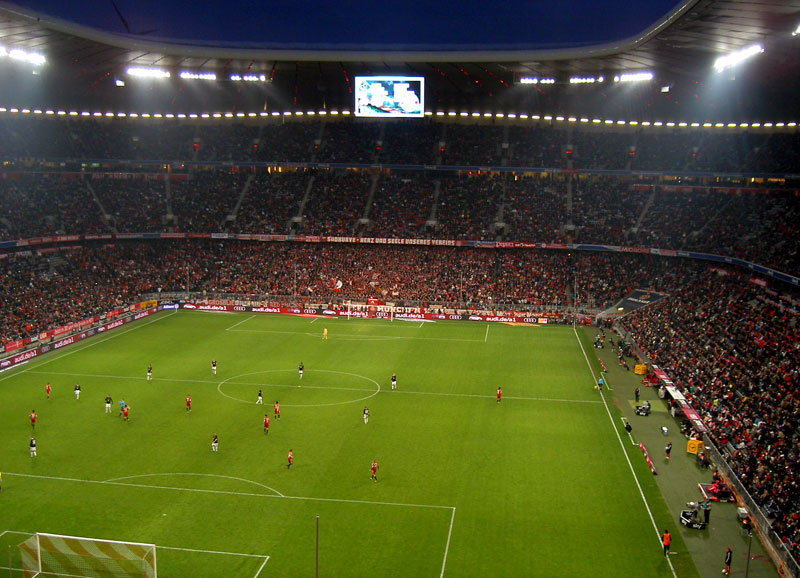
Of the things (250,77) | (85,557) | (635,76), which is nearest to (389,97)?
(250,77)

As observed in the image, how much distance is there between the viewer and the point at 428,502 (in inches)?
1103

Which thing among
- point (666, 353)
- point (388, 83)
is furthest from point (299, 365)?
point (388, 83)

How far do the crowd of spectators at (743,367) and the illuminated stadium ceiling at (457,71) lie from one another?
55.5 ft

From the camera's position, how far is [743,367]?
127 ft

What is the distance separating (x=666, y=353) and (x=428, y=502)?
25.0 meters

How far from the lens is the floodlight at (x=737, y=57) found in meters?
48.2

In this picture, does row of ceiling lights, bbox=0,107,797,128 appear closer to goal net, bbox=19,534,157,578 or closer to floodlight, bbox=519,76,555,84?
floodlight, bbox=519,76,555,84

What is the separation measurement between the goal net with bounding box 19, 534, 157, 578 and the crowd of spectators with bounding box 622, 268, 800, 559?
64.9 ft

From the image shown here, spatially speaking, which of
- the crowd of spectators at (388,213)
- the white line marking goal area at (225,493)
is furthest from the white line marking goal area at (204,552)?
the crowd of spectators at (388,213)

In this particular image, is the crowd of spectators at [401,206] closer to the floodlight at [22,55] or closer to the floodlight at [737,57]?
the floodlight at [737,57]

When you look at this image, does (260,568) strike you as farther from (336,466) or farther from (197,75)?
(197,75)

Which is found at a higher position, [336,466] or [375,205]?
[375,205]

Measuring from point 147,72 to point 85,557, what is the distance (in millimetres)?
62544

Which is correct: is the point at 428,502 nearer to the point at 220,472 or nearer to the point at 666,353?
the point at 220,472
